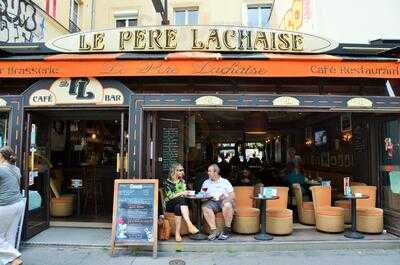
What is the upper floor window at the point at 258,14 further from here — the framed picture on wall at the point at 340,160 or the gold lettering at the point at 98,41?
the gold lettering at the point at 98,41

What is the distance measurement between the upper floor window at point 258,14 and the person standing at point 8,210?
9832mm

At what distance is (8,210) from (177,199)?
2.72 meters

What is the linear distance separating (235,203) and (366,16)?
5.39m

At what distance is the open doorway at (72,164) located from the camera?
289 inches

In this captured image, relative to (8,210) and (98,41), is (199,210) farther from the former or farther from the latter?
(98,41)

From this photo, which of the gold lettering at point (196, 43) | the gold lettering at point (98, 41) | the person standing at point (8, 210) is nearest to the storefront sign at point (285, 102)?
the gold lettering at point (196, 43)

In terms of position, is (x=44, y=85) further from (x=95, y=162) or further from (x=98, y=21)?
(x=98, y=21)

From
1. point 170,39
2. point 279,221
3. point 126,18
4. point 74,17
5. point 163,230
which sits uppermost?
point 126,18

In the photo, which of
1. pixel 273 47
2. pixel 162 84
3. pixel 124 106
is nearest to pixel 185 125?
pixel 162 84

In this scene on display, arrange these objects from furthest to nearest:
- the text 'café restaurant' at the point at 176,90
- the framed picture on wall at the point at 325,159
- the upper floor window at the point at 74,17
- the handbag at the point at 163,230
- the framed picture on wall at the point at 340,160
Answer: the upper floor window at the point at 74,17 → the framed picture on wall at the point at 325,159 → the framed picture on wall at the point at 340,160 → the text 'café restaurant' at the point at 176,90 → the handbag at the point at 163,230

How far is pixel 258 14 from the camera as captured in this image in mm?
13312

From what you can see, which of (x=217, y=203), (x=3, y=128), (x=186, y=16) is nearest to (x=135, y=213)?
(x=217, y=203)

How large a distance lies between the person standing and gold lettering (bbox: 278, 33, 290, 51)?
513 centimetres

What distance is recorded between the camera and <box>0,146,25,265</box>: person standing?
5.25 m
